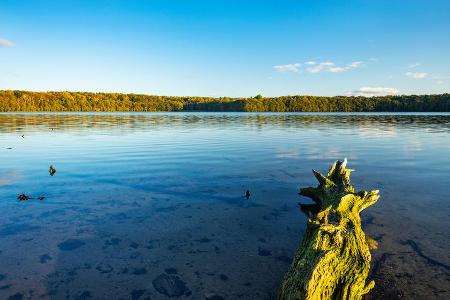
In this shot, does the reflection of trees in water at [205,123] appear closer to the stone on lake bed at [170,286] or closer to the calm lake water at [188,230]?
the calm lake water at [188,230]

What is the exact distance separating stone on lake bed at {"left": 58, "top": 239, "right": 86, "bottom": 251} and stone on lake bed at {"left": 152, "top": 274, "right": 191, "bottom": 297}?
2.47 m

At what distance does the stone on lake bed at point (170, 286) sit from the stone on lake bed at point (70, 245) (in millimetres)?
2472

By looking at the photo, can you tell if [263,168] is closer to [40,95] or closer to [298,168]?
[298,168]

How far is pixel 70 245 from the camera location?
24.0ft

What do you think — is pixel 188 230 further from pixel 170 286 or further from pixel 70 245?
pixel 70 245

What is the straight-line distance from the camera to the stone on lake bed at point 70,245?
7168 millimetres

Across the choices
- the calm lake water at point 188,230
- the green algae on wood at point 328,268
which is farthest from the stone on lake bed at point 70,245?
the green algae on wood at point 328,268

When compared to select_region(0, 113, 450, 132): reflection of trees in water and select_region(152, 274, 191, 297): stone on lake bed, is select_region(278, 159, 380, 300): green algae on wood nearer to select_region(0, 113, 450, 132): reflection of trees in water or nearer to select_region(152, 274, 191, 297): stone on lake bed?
select_region(152, 274, 191, 297): stone on lake bed

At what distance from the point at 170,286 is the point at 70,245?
3011 millimetres

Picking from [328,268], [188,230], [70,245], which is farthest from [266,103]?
[328,268]

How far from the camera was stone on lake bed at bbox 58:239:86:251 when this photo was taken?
23.5ft

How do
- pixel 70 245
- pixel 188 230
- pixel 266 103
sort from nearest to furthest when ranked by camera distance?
pixel 70 245, pixel 188 230, pixel 266 103

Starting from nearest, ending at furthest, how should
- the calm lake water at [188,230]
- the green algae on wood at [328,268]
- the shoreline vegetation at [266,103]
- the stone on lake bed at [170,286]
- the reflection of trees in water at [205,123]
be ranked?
the green algae on wood at [328,268] → the stone on lake bed at [170,286] → the calm lake water at [188,230] → the reflection of trees in water at [205,123] → the shoreline vegetation at [266,103]

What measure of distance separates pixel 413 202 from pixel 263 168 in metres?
7.47
